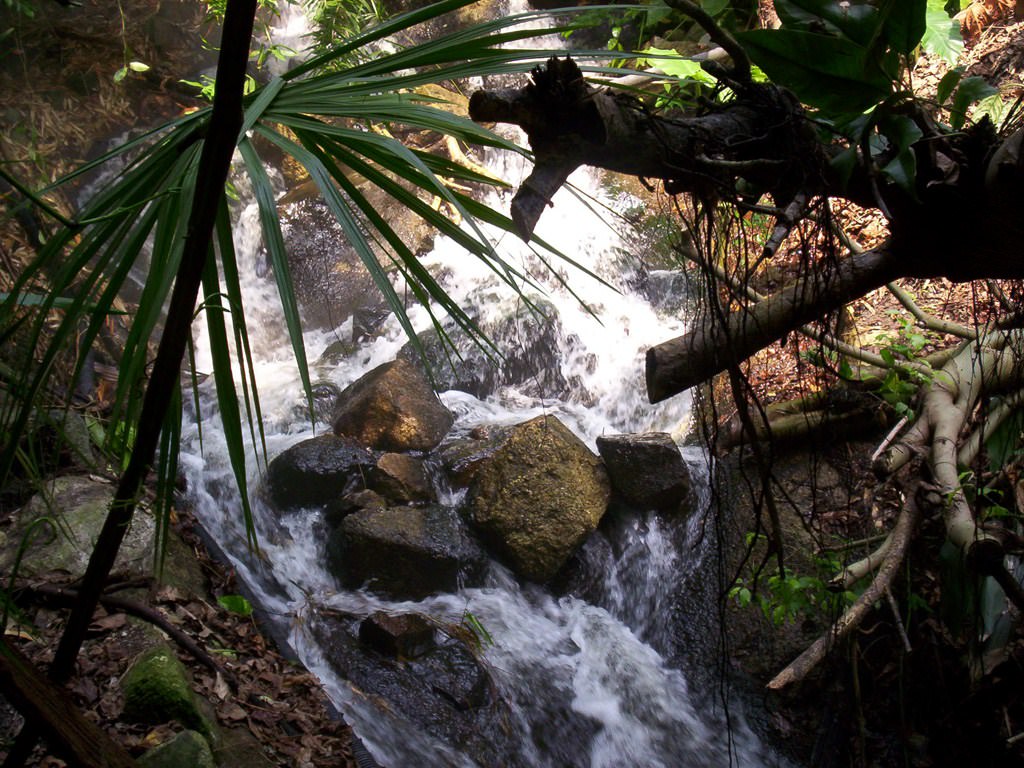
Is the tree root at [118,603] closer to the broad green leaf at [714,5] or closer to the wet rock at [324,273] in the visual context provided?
the broad green leaf at [714,5]

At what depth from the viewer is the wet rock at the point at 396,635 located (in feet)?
10.7

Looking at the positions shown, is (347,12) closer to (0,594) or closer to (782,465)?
(782,465)

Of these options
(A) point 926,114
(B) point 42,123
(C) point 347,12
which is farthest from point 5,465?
(B) point 42,123

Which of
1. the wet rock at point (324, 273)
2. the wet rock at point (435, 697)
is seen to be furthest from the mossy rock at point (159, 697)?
the wet rock at point (324, 273)

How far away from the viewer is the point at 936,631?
110 inches

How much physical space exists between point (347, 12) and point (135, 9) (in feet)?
9.70

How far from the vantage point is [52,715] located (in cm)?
107

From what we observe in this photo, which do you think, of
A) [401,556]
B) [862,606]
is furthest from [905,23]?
[401,556]

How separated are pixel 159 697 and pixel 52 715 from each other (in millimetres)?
1002

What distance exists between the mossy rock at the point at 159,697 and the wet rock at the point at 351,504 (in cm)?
200

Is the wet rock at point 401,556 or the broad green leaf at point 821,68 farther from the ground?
the broad green leaf at point 821,68

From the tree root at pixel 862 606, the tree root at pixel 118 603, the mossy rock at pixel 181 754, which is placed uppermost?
the tree root at pixel 118 603

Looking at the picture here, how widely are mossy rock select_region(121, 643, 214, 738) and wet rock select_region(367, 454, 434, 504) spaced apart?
218 cm

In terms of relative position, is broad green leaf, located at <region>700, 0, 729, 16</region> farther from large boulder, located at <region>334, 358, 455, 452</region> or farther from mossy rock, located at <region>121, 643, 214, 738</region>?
large boulder, located at <region>334, 358, 455, 452</region>
